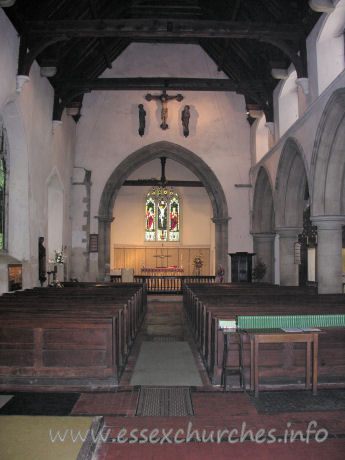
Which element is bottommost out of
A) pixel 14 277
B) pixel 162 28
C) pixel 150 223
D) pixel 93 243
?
pixel 14 277

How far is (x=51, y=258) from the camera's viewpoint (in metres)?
11.9

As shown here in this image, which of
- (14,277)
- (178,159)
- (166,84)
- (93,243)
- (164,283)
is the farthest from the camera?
(164,283)

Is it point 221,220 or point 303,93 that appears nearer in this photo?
point 303,93

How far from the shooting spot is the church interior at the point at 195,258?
3.82 metres

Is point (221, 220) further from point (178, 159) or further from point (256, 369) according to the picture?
point (256, 369)

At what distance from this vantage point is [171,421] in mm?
3695

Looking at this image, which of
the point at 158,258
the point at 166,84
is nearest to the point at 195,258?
the point at 158,258

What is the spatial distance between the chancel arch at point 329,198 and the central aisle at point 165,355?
2.99m

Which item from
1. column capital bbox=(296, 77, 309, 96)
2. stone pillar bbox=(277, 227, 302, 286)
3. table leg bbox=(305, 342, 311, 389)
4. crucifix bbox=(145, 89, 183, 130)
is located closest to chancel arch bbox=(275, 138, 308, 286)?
stone pillar bbox=(277, 227, 302, 286)

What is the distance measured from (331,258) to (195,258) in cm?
1290

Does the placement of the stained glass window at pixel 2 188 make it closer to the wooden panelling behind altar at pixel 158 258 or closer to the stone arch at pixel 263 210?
the stone arch at pixel 263 210

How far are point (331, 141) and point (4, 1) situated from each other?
6059 mm

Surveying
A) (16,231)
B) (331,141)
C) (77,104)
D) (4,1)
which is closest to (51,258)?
(16,231)

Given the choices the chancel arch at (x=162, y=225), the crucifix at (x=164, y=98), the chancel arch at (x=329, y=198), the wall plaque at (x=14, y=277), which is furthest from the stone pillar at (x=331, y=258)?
the chancel arch at (x=162, y=225)
